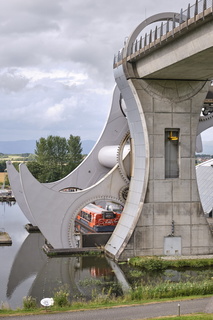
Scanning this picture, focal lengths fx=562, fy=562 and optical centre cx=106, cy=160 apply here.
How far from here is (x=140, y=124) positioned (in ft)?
88.8

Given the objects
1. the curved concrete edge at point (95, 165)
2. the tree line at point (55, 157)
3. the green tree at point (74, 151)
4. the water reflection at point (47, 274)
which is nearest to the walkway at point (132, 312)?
the water reflection at point (47, 274)

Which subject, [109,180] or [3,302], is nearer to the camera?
[3,302]

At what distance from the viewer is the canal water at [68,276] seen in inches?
840

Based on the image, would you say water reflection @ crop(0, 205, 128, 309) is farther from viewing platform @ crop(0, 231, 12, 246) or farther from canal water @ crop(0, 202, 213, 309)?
viewing platform @ crop(0, 231, 12, 246)

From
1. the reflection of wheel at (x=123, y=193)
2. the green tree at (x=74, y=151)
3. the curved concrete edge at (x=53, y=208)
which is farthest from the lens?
the green tree at (x=74, y=151)

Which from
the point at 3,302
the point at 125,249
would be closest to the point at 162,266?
the point at 125,249

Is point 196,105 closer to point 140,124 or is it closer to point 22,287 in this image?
point 140,124

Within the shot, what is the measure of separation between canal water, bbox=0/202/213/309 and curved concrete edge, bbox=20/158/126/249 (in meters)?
1.38

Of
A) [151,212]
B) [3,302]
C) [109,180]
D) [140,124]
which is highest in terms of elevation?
[140,124]

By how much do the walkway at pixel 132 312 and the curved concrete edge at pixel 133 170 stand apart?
9.42m

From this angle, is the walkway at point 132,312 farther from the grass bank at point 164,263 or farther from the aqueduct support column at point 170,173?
the aqueduct support column at point 170,173

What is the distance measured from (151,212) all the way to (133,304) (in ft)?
31.8

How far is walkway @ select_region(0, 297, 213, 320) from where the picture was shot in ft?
53.3

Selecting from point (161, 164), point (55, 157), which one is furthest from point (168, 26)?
point (55, 157)
